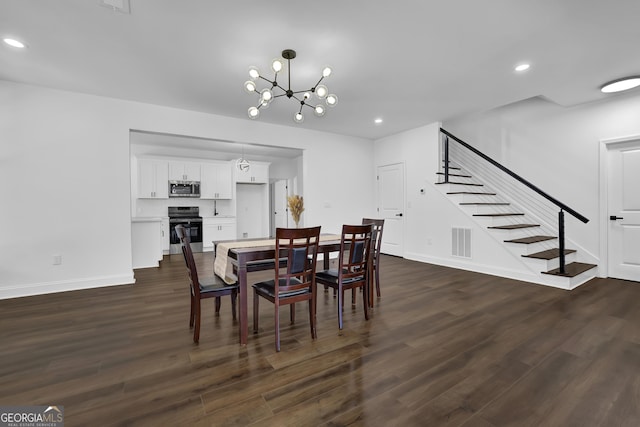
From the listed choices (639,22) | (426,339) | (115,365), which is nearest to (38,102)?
(115,365)

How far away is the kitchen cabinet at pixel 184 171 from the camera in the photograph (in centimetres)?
731

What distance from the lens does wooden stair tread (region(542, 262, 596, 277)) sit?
3.85m

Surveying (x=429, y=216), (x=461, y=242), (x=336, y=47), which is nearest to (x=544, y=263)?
(x=461, y=242)

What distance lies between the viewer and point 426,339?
2387 mm

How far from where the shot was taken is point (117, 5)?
2182mm

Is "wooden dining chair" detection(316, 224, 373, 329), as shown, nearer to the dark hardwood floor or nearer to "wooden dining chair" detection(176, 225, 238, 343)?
the dark hardwood floor

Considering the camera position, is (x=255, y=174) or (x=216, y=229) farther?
(x=255, y=174)

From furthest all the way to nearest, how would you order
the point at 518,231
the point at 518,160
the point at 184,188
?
1. the point at 184,188
2. the point at 518,160
3. the point at 518,231

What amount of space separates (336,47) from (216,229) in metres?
6.06

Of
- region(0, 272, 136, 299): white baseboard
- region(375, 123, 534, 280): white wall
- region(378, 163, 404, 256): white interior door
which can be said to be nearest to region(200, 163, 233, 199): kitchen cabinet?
region(0, 272, 136, 299): white baseboard

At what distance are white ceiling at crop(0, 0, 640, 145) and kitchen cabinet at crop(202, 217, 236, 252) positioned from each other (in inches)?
153

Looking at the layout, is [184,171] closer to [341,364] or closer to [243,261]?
[243,261]

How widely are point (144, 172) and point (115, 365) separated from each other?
6154mm

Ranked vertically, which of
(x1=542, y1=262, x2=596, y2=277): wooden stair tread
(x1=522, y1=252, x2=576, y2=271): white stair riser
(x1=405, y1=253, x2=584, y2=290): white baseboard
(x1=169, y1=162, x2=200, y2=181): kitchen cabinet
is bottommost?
(x1=405, y1=253, x2=584, y2=290): white baseboard
